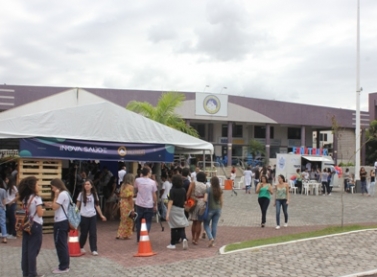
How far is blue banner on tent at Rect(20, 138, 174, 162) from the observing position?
12.0m

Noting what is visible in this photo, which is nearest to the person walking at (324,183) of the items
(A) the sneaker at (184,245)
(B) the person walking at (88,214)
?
(A) the sneaker at (184,245)

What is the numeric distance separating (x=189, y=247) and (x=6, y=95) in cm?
3420

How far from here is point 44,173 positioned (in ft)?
41.7

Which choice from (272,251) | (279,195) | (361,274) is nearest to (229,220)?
(279,195)

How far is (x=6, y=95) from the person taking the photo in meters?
40.6

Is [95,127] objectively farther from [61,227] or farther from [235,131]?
[235,131]

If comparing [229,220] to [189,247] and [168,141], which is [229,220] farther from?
[189,247]

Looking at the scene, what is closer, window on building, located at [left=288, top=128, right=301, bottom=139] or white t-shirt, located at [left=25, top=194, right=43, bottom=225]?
white t-shirt, located at [left=25, top=194, right=43, bottom=225]

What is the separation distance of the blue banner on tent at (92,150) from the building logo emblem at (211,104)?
107 feet

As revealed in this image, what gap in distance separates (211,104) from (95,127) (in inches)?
1341

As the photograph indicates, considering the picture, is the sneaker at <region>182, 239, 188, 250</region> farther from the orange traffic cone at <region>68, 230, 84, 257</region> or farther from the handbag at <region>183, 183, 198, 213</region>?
the orange traffic cone at <region>68, 230, 84, 257</region>

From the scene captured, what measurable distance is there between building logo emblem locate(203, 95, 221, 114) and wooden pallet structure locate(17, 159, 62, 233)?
3393 centimetres

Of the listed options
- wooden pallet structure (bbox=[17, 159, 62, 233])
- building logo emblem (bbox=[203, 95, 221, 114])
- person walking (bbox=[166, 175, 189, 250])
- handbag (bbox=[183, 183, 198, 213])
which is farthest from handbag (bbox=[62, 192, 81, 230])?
building logo emblem (bbox=[203, 95, 221, 114])

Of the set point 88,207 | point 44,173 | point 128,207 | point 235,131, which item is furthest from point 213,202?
point 235,131
